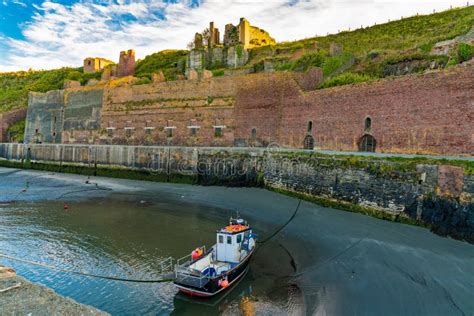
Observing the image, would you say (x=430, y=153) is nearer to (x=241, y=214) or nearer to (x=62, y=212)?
(x=241, y=214)

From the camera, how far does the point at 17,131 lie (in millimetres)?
57062

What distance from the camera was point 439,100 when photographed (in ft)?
64.3

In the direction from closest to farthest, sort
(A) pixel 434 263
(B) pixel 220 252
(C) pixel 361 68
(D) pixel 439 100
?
(A) pixel 434 263
(B) pixel 220 252
(D) pixel 439 100
(C) pixel 361 68

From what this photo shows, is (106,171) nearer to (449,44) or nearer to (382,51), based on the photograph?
(382,51)

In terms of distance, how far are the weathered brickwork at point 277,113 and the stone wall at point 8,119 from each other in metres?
6.10

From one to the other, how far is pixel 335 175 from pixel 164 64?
49.0 metres

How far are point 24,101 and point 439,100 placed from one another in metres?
69.7

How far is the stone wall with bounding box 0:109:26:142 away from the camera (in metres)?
56.9

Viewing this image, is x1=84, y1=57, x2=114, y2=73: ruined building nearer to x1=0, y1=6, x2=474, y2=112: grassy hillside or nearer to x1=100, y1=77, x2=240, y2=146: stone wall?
x1=0, y1=6, x2=474, y2=112: grassy hillside

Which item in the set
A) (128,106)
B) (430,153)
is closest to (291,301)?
(430,153)

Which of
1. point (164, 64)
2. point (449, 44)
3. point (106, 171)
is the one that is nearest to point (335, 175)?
point (449, 44)

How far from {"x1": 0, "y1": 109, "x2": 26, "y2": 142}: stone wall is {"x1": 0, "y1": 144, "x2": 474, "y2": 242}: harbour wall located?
87.0 ft

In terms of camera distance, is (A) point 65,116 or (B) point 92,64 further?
(B) point 92,64

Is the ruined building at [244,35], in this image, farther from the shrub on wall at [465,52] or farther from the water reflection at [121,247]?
the water reflection at [121,247]
